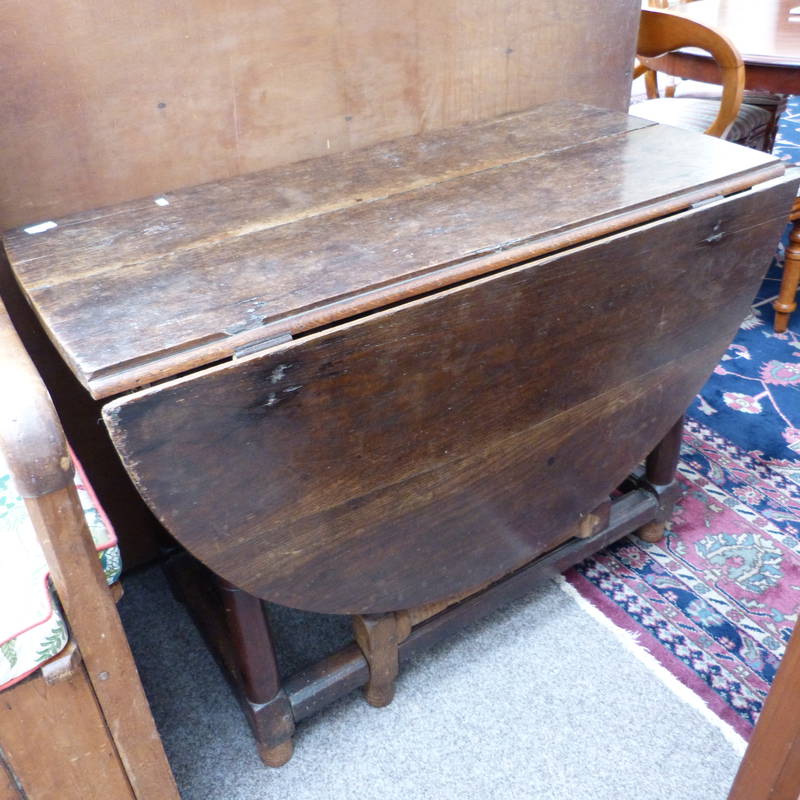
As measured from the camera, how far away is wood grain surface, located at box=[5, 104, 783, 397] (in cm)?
81

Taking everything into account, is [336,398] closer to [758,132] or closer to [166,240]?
[166,240]

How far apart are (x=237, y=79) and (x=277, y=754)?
38.8 inches

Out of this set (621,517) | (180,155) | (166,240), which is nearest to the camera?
(166,240)

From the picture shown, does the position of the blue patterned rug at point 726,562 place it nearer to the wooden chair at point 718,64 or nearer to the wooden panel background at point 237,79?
the wooden chair at point 718,64

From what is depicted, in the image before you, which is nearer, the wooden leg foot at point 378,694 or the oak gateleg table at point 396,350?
the oak gateleg table at point 396,350

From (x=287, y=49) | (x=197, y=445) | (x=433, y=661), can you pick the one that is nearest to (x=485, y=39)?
(x=287, y=49)

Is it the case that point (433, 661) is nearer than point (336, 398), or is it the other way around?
point (336, 398)

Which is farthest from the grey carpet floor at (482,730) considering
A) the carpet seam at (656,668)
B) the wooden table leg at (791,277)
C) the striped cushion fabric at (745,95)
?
the striped cushion fabric at (745,95)

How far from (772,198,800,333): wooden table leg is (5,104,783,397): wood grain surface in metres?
0.92

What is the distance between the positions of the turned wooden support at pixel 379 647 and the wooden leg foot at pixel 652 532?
22.1 inches

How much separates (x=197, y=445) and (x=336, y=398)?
154 mm

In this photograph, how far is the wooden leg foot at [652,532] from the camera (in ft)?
4.90

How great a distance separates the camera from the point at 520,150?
1234mm

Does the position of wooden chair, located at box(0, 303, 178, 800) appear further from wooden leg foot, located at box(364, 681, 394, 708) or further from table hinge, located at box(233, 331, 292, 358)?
wooden leg foot, located at box(364, 681, 394, 708)
